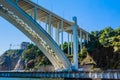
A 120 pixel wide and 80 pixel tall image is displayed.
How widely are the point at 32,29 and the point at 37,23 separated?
6.78ft

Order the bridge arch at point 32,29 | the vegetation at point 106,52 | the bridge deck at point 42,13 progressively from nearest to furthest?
the bridge arch at point 32,29, the bridge deck at point 42,13, the vegetation at point 106,52

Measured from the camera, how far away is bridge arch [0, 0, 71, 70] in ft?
163

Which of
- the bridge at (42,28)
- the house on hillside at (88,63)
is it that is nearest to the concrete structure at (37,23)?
the bridge at (42,28)

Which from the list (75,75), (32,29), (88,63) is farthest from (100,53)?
(32,29)

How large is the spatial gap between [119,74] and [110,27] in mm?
57321

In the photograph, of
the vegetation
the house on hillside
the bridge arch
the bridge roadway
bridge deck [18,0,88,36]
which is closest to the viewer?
the bridge roadway

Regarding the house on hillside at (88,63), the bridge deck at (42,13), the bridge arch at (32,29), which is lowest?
the house on hillside at (88,63)

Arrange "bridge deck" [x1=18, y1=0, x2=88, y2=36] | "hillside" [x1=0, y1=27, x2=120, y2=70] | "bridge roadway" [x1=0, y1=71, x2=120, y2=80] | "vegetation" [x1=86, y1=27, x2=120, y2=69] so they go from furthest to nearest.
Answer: "hillside" [x1=0, y1=27, x2=120, y2=70], "vegetation" [x1=86, y1=27, x2=120, y2=69], "bridge deck" [x1=18, y1=0, x2=88, y2=36], "bridge roadway" [x1=0, y1=71, x2=120, y2=80]

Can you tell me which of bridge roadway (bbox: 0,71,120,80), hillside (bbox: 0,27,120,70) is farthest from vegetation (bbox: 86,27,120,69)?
bridge roadway (bbox: 0,71,120,80)

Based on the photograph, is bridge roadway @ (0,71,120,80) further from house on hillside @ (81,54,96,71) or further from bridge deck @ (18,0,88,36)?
house on hillside @ (81,54,96,71)

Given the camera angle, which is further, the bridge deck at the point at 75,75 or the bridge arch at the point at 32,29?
the bridge arch at the point at 32,29

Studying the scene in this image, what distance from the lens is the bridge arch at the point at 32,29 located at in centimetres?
4955

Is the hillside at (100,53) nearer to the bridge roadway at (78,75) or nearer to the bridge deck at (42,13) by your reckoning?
the bridge deck at (42,13)

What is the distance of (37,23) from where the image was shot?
53.6 meters
